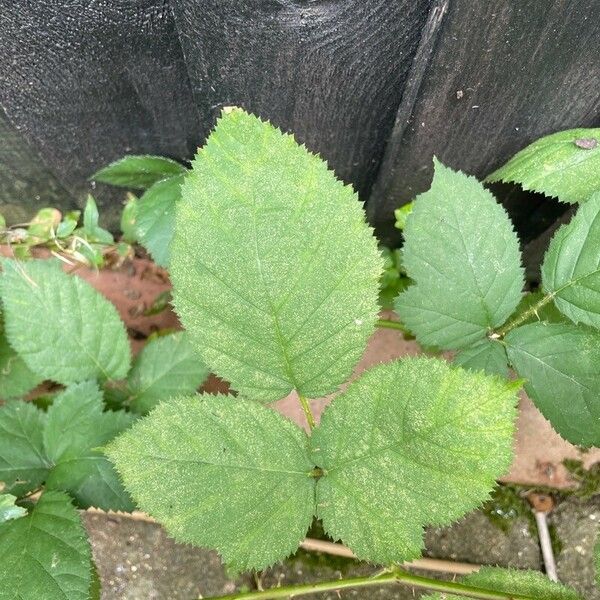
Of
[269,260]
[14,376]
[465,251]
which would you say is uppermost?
[269,260]

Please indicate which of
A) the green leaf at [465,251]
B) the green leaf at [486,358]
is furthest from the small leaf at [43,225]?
the green leaf at [486,358]

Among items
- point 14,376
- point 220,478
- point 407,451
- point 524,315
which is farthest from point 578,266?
point 14,376

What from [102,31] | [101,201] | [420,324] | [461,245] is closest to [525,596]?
[420,324]

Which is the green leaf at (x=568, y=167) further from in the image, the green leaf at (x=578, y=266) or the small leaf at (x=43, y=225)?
the small leaf at (x=43, y=225)

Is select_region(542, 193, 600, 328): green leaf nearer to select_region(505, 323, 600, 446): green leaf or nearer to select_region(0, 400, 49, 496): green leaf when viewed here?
select_region(505, 323, 600, 446): green leaf

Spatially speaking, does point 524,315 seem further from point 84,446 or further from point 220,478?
point 84,446

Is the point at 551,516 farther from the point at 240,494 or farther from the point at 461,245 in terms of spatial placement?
the point at 240,494
